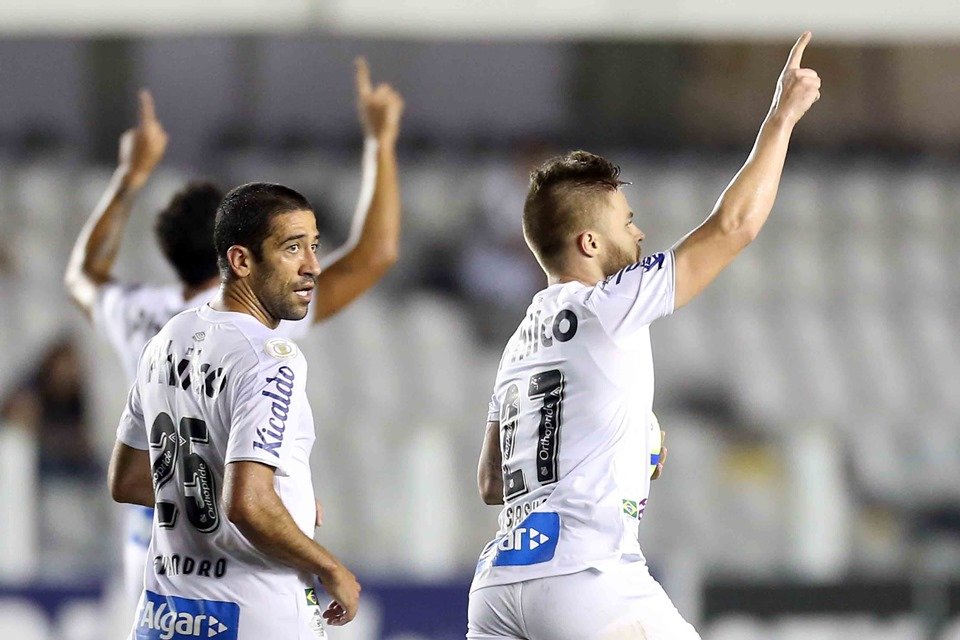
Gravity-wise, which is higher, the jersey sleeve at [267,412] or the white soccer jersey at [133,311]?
the white soccer jersey at [133,311]

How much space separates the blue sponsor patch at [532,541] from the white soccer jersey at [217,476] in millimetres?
441

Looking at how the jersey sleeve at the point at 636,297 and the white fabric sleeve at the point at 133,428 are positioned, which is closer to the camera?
the jersey sleeve at the point at 636,297

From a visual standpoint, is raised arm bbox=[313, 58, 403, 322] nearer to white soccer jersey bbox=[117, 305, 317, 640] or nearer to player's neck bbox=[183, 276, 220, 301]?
player's neck bbox=[183, 276, 220, 301]

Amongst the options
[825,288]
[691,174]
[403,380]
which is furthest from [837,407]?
[403,380]

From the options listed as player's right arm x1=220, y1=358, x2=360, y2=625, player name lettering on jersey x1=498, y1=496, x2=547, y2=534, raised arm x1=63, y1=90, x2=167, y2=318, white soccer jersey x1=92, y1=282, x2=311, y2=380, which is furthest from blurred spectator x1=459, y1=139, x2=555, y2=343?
player's right arm x1=220, y1=358, x2=360, y2=625

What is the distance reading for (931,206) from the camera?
1331cm

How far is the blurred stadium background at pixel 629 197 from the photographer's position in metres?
9.63

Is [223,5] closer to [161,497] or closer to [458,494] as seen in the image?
[458,494]

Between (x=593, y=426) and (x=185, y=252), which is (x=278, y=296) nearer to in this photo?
(x=593, y=426)

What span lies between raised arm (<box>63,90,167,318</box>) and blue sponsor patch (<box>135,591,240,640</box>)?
1862mm

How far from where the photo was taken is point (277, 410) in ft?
9.97

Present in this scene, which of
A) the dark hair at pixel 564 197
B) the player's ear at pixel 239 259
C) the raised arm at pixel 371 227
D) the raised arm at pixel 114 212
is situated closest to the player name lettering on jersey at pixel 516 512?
the dark hair at pixel 564 197

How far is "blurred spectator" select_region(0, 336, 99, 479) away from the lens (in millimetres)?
7633

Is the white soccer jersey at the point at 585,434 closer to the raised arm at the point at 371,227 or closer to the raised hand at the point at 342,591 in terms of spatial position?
the raised hand at the point at 342,591
